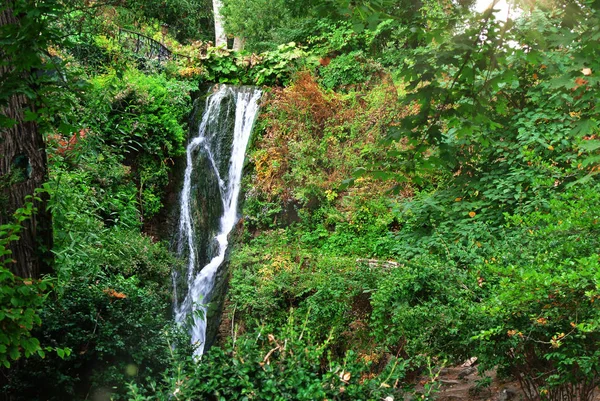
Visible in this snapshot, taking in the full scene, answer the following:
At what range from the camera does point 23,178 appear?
4230 millimetres

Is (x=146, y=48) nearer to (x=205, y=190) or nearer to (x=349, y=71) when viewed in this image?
(x=205, y=190)

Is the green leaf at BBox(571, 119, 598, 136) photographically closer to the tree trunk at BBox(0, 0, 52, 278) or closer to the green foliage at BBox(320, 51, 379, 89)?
the tree trunk at BBox(0, 0, 52, 278)

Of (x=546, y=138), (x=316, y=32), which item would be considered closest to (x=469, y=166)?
(x=546, y=138)

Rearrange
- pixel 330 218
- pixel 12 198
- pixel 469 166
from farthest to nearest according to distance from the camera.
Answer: pixel 330 218 < pixel 469 166 < pixel 12 198

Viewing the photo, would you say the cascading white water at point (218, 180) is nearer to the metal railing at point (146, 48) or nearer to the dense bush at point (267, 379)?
the metal railing at point (146, 48)

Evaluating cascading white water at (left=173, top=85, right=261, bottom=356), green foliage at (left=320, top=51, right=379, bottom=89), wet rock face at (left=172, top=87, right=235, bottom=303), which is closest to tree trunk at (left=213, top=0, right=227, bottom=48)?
cascading white water at (left=173, top=85, right=261, bottom=356)

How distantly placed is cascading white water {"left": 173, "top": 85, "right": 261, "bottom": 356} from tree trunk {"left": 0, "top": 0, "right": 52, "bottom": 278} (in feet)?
18.0

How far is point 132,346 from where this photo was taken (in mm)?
4492

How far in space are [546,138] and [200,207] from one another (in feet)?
23.5

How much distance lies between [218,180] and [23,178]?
769 centimetres

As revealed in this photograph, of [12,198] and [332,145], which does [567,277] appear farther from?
[332,145]

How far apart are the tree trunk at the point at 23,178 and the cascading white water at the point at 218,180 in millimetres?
5479

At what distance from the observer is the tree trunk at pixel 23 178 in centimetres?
439

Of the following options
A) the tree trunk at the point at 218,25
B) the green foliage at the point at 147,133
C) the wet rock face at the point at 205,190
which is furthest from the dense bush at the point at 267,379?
the tree trunk at the point at 218,25
